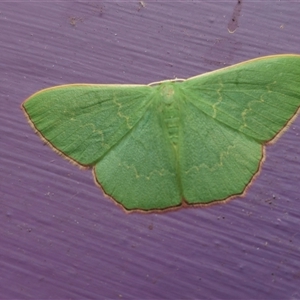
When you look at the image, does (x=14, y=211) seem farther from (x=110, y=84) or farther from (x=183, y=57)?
(x=183, y=57)

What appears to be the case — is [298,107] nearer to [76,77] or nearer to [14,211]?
[76,77]

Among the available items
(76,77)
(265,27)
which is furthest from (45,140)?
(265,27)

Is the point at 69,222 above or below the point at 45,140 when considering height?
below

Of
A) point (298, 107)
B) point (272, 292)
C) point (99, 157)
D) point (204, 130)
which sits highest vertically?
point (298, 107)
